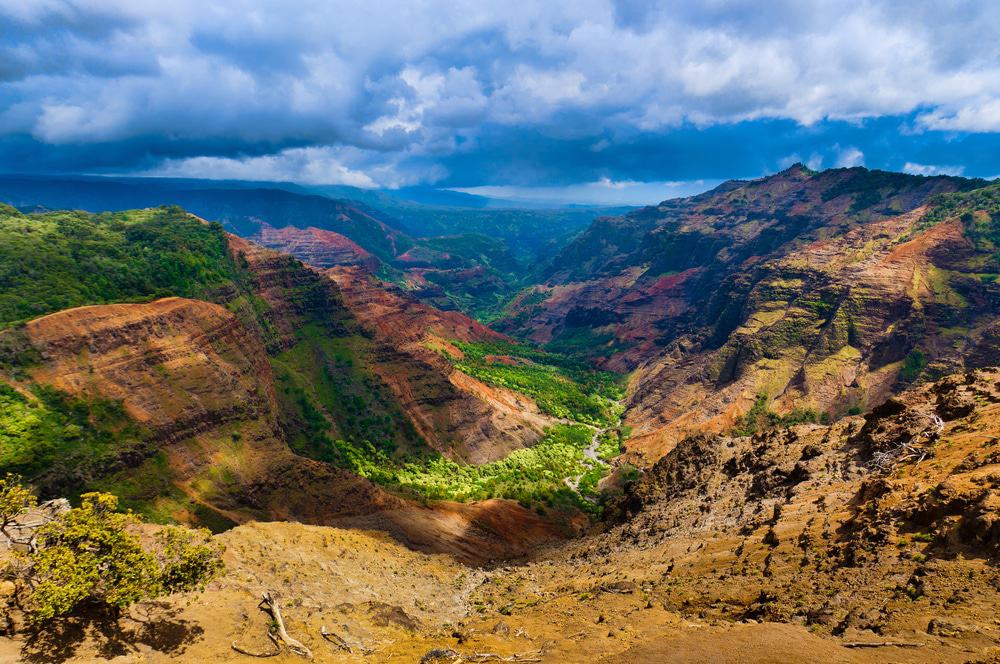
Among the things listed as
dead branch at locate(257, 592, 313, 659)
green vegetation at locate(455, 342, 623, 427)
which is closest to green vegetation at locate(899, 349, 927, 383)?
green vegetation at locate(455, 342, 623, 427)

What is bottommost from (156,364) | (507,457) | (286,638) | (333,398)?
(507,457)

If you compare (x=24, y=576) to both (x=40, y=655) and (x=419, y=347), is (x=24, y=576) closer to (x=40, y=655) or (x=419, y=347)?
(x=40, y=655)

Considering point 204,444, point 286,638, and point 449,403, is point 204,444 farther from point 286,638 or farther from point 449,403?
point 449,403

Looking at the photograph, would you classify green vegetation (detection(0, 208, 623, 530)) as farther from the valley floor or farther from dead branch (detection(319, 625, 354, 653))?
dead branch (detection(319, 625, 354, 653))

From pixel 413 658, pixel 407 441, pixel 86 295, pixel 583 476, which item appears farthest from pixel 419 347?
pixel 413 658

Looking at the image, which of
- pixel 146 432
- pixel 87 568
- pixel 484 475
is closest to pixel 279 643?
pixel 87 568
